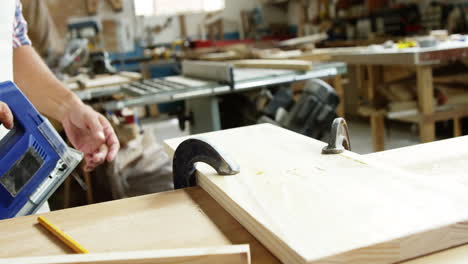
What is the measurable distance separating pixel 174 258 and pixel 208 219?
0.15 m

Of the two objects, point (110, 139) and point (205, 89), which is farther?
point (205, 89)

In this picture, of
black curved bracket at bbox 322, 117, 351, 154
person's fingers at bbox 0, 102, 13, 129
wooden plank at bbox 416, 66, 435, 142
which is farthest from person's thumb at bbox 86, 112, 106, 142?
wooden plank at bbox 416, 66, 435, 142

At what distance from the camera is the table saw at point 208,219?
0.51 meters

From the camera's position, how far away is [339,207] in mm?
550

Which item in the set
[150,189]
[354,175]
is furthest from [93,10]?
[354,175]

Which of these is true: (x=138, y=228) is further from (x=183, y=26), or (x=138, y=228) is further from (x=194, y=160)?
(x=183, y=26)

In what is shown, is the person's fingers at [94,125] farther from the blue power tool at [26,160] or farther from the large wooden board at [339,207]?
the large wooden board at [339,207]

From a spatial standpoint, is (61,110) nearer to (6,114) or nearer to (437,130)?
(6,114)

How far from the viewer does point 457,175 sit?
0.69 meters

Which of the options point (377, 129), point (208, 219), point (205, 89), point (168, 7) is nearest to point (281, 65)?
point (205, 89)

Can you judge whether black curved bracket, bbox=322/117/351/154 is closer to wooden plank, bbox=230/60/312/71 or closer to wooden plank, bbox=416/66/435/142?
wooden plank, bbox=230/60/312/71

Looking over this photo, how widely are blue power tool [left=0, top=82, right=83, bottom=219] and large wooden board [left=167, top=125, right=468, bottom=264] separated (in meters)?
0.35

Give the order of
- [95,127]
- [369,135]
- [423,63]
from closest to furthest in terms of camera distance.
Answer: [95,127] < [423,63] < [369,135]

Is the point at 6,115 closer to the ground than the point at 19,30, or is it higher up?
closer to the ground
